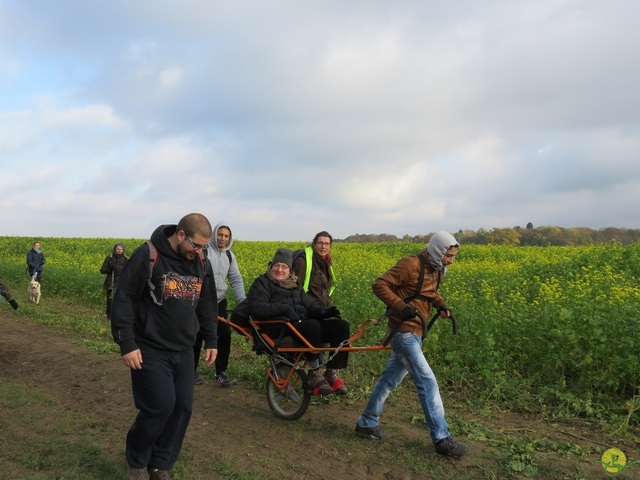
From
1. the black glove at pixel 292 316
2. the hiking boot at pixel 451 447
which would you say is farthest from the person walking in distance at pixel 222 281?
the hiking boot at pixel 451 447

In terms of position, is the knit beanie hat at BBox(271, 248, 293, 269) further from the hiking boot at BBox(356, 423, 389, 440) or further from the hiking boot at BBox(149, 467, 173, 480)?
the hiking boot at BBox(149, 467, 173, 480)

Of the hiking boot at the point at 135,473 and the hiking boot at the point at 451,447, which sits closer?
the hiking boot at the point at 135,473

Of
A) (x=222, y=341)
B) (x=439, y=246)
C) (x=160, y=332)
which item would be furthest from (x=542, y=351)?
(x=160, y=332)

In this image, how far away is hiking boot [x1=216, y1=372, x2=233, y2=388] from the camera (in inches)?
282

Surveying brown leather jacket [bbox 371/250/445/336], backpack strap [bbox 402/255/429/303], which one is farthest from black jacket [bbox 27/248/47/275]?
backpack strap [bbox 402/255/429/303]

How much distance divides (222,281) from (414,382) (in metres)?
3.14

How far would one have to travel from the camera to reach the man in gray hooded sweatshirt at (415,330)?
16.0 ft

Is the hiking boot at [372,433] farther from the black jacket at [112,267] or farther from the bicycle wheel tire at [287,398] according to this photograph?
the black jacket at [112,267]

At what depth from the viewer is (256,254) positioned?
26047 millimetres

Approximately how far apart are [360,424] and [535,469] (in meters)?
1.67

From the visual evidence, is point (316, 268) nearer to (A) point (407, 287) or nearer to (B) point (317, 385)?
(B) point (317, 385)

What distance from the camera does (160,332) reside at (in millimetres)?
3922

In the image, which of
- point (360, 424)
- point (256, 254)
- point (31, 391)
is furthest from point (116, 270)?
point (256, 254)

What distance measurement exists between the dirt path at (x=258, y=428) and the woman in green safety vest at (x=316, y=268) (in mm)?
1402
